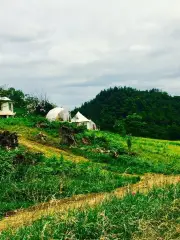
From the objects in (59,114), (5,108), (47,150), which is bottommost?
(47,150)

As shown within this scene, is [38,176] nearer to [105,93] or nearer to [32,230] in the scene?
[32,230]

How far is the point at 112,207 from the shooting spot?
10445 mm

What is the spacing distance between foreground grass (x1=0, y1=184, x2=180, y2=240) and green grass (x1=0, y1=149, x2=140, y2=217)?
106 inches

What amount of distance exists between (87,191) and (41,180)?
1.69 m

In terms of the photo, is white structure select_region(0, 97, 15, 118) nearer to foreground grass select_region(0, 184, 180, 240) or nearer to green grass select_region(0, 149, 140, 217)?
green grass select_region(0, 149, 140, 217)

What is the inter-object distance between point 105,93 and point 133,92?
687cm

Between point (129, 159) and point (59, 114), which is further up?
point (59, 114)

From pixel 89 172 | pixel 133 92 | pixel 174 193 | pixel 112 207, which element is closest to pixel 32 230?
pixel 112 207

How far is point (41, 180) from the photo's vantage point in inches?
624

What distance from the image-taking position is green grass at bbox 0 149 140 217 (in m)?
14.4

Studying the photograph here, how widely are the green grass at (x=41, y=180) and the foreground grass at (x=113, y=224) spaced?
8.82 ft

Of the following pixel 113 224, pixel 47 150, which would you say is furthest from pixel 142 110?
pixel 113 224

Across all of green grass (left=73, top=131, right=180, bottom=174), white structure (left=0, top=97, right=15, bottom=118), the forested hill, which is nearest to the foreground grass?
green grass (left=73, top=131, right=180, bottom=174)

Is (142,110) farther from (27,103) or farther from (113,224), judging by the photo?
(113,224)
